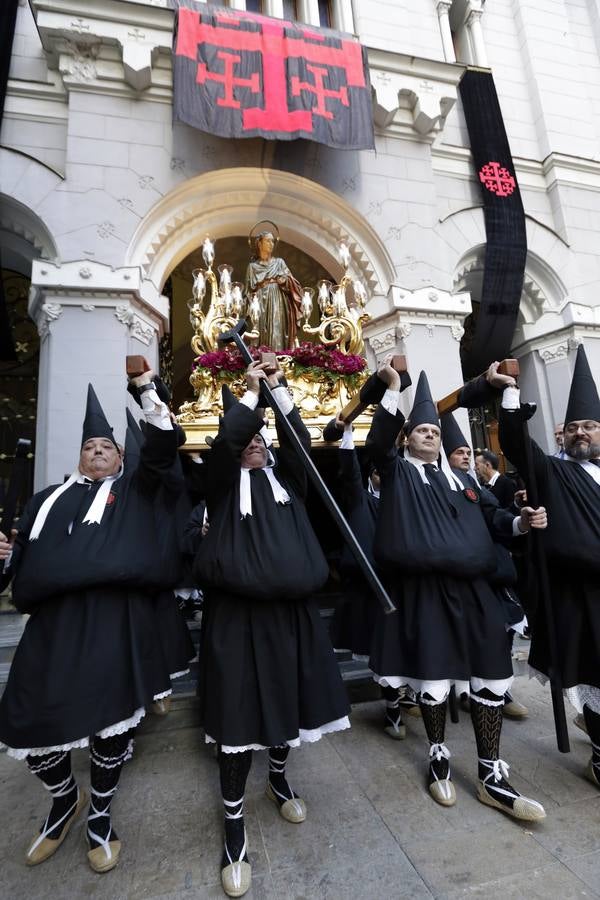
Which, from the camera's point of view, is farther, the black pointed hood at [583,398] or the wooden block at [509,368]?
the black pointed hood at [583,398]

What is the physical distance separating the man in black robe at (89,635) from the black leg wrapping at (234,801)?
486 mm

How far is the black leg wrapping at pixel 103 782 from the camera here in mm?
2088

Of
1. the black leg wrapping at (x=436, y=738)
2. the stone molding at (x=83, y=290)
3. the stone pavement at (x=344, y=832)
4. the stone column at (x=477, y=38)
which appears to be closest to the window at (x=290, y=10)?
the stone column at (x=477, y=38)

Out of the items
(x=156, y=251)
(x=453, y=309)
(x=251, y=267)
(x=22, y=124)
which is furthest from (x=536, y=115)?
(x=22, y=124)

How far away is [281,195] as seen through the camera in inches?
290

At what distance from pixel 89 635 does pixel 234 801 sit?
0.98m

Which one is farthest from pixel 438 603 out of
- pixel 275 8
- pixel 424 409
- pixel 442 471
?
pixel 275 8

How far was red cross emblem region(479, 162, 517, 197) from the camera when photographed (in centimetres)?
823

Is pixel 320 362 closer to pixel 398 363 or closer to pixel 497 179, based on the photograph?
pixel 398 363


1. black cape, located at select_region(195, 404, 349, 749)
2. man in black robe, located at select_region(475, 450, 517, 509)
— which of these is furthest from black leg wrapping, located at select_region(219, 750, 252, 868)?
man in black robe, located at select_region(475, 450, 517, 509)

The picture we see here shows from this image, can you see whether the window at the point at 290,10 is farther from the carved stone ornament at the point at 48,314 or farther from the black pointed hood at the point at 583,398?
the black pointed hood at the point at 583,398

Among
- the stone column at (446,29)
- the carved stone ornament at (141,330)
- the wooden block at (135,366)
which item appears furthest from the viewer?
the stone column at (446,29)

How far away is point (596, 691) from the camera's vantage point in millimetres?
2510

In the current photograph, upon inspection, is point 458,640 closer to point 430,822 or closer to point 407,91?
point 430,822
